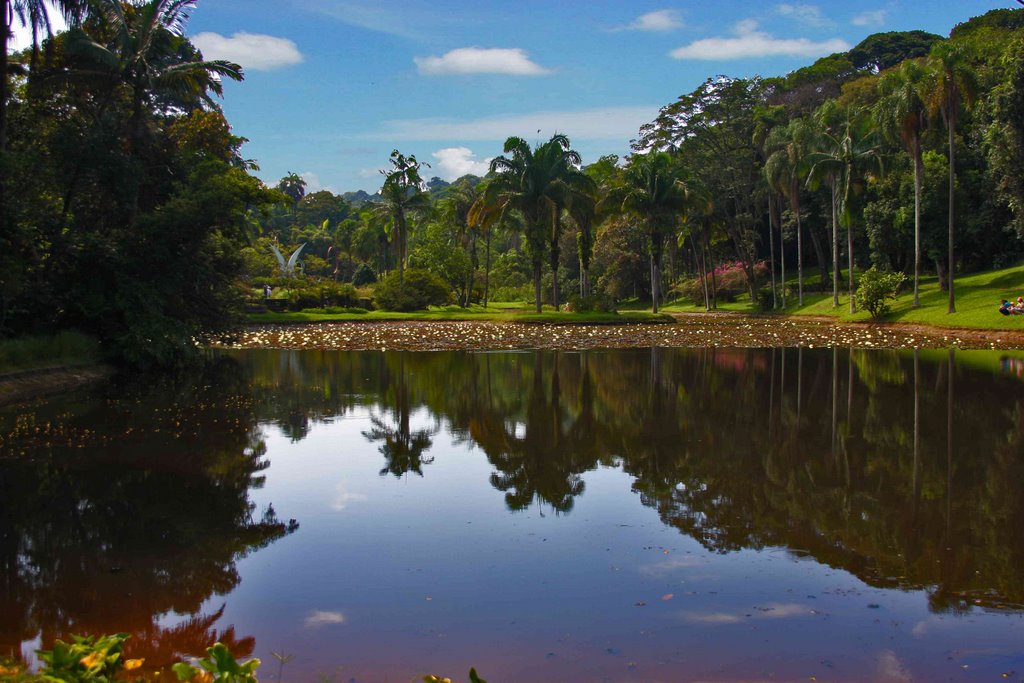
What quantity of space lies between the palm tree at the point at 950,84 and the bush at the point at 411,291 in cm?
3386

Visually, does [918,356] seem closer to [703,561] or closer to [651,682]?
[703,561]

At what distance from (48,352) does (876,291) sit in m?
35.7

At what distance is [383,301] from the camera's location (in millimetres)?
58719

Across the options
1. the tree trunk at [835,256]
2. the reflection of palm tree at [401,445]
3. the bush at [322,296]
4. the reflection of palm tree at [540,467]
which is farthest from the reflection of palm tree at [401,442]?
the bush at [322,296]

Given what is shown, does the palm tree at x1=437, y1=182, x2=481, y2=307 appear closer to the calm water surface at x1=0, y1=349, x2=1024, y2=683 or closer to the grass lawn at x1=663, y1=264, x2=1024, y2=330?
the grass lawn at x1=663, y1=264, x2=1024, y2=330

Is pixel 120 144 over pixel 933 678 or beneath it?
over

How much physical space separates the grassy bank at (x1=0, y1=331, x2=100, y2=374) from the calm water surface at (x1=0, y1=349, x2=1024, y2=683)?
3.29 meters

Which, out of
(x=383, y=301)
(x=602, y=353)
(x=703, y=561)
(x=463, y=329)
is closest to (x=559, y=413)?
(x=703, y=561)

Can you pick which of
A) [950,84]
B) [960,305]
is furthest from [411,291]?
[950,84]

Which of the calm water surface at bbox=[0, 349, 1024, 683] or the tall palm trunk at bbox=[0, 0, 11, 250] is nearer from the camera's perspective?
the calm water surface at bbox=[0, 349, 1024, 683]

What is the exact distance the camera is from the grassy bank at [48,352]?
1906 cm

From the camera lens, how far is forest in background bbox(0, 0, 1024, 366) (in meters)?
23.0

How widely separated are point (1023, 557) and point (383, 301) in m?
53.5

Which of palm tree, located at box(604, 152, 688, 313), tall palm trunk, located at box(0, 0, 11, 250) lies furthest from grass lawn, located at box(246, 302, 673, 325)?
tall palm trunk, located at box(0, 0, 11, 250)
